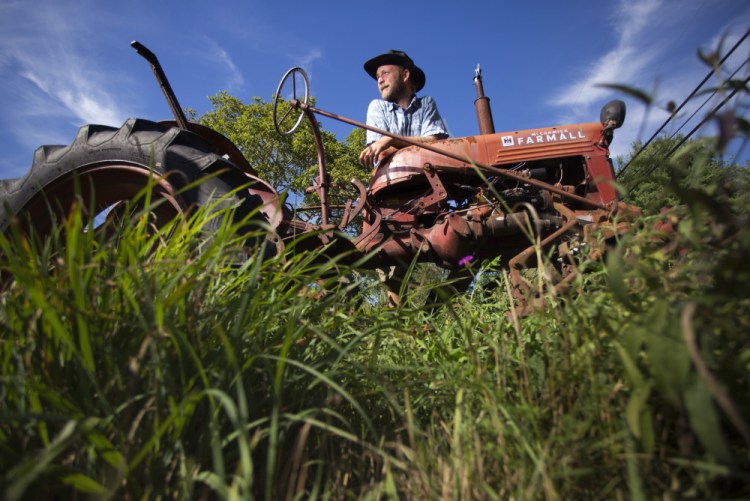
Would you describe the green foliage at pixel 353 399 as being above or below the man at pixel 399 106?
below

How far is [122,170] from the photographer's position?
2.27 m

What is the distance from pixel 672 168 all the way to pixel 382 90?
3950mm

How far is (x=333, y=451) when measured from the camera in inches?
37.8

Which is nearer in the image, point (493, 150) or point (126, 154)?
point (126, 154)

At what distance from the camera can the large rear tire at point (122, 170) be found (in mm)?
2258

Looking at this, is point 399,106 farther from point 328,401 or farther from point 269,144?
point 269,144

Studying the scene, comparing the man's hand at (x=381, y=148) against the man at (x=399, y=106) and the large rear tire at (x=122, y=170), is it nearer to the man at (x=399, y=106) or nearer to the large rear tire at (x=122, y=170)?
the man at (x=399, y=106)

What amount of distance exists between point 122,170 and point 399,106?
8.51ft

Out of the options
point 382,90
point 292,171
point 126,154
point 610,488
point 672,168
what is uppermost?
point 292,171

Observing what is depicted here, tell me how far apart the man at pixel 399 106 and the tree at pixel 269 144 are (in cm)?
1013

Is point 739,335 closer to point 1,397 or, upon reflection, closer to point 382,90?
point 1,397

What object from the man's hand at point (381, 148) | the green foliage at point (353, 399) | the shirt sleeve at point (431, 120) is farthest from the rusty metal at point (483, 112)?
the green foliage at point (353, 399)

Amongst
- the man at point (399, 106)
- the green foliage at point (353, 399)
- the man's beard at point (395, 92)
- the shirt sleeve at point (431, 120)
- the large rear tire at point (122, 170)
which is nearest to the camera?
the green foliage at point (353, 399)

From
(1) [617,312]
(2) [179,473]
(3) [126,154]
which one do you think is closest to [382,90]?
(3) [126,154]
